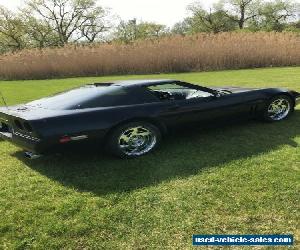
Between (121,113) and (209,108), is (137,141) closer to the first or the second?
(121,113)

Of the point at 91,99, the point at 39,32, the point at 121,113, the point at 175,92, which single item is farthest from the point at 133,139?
the point at 39,32

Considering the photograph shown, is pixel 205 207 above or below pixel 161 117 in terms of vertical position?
below

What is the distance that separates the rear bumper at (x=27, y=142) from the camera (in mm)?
4102

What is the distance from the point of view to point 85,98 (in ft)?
15.4

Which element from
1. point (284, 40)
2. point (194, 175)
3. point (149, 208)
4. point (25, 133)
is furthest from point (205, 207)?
point (284, 40)

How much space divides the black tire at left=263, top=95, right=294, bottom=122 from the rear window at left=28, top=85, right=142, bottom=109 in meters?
2.24

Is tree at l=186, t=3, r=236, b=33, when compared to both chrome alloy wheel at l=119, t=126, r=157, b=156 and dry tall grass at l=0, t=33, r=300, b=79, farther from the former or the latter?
chrome alloy wheel at l=119, t=126, r=157, b=156

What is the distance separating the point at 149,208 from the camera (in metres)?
3.34

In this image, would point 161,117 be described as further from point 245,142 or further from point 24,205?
point 24,205

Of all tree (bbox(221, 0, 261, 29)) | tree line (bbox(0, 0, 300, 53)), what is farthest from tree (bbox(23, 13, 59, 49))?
tree (bbox(221, 0, 261, 29))

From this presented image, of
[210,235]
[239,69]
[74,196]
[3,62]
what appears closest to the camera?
[210,235]

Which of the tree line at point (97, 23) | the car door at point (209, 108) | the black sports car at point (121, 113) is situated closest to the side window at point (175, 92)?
the black sports car at point (121, 113)

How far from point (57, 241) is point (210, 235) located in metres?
1.17

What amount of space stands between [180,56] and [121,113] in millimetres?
14713
